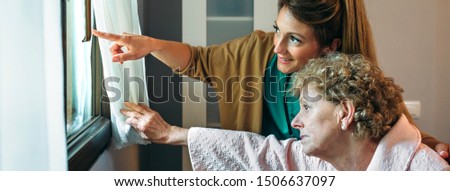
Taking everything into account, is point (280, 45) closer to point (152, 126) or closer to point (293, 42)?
point (293, 42)

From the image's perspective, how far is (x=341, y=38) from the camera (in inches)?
35.0

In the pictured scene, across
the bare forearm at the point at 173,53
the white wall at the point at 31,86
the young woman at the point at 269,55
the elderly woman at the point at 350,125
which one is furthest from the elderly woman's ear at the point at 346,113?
the white wall at the point at 31,86

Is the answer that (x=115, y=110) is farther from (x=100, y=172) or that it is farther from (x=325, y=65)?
(x=325, y=65)

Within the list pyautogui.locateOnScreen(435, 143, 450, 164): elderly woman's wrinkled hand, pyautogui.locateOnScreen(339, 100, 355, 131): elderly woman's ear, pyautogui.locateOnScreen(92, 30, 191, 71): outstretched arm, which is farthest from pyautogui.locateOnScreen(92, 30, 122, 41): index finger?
pyautogui.locateOnScreen(435, 143, 450, 164): elderly woman's wrinkled hand

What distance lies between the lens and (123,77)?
3.29 feet

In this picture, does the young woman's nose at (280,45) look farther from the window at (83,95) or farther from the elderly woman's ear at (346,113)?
the window at (83,95)

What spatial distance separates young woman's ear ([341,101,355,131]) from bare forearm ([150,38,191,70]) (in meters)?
0.33

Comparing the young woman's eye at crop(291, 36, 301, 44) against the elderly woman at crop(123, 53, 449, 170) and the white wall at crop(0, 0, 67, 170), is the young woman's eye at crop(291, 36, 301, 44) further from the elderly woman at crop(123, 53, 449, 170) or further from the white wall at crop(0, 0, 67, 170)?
the white wall at crop(0, 0, 67, 170)

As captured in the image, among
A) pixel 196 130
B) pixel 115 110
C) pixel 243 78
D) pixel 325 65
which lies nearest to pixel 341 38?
pixel 325 65

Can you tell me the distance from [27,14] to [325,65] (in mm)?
498

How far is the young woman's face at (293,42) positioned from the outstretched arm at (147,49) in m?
0.19

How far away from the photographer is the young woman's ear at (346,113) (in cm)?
84

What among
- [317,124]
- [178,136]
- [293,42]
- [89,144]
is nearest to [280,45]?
[293,42]

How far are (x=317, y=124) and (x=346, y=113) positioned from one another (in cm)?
6
